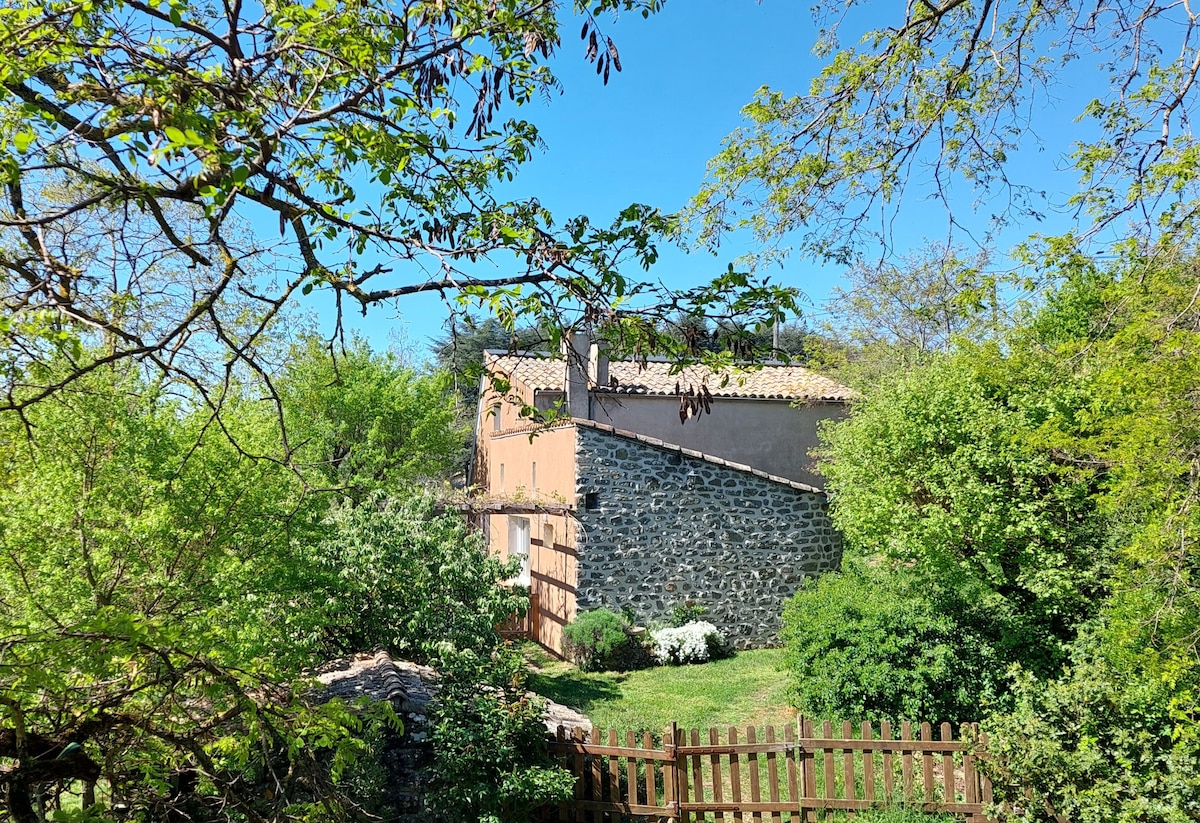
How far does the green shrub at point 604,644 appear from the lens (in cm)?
1209

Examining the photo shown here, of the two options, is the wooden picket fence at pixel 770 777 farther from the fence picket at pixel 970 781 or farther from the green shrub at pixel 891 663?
the green shrub at pixel 891 663

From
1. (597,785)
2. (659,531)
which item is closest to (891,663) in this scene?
(597,785)

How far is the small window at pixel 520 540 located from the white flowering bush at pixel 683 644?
145 inches

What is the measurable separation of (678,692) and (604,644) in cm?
171

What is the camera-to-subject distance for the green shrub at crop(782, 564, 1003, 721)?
809 cm

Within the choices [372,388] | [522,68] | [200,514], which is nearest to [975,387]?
[522,68]

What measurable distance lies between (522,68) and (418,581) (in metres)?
6.83

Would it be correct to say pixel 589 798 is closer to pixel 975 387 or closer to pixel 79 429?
pixel 79 429

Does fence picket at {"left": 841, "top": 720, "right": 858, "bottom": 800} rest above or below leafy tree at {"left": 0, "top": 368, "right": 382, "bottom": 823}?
below

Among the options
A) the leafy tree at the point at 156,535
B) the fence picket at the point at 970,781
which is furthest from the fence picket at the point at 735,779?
the leafy tree at the point at 156,535

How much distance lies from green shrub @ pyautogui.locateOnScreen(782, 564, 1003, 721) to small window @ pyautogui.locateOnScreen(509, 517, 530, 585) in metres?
7.27

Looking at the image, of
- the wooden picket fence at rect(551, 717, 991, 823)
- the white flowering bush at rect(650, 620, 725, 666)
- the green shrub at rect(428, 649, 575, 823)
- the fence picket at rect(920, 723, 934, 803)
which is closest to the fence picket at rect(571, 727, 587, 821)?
the wooden picket fence at rect(551, 717, 991, 823)

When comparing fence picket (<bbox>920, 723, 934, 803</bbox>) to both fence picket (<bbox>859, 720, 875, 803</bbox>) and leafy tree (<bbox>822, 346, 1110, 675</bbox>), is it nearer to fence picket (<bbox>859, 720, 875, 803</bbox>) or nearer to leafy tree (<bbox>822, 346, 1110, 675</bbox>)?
fence picket (<bbox>859, 720, 875, 803</bbox>)

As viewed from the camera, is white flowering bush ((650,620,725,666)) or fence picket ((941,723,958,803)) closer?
fence picket ((941,723,958,803))
